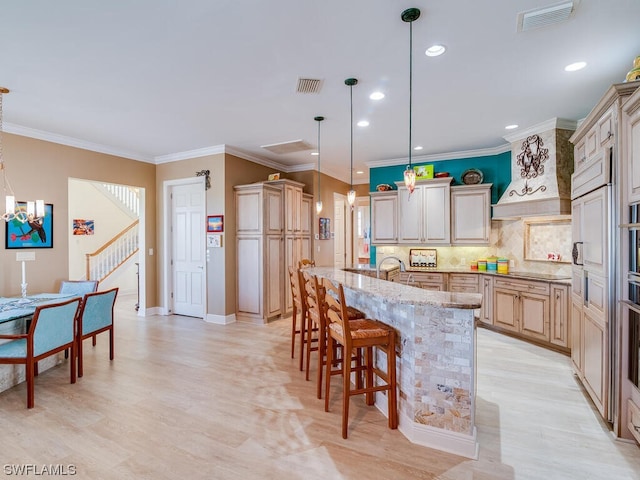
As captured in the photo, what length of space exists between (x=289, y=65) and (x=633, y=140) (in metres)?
2.52

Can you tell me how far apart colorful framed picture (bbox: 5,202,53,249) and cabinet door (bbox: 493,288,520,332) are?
6231 millimetres

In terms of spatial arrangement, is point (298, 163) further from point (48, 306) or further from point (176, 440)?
point (176, 440)

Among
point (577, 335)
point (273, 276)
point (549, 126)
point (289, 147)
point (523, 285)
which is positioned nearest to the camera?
point (577, 335)

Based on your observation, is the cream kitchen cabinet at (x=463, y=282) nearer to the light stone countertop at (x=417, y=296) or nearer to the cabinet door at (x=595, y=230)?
the cabinet door at (x=595, y=230)

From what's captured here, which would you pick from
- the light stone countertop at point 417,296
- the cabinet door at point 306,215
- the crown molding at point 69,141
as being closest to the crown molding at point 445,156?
the cabinet door at point 306,215

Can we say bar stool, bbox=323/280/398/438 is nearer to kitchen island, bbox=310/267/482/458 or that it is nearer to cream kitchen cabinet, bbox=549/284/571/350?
kitchen island, bbox=310/267/482/458

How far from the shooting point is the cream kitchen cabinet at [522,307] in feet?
13.7

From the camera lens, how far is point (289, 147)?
5277mm

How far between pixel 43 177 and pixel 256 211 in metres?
2.88

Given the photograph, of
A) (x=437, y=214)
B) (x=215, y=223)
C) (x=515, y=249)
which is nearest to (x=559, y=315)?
(x=515, y=249)

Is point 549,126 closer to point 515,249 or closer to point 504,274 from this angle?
point 515,249

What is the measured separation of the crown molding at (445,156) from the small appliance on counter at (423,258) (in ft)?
5.25

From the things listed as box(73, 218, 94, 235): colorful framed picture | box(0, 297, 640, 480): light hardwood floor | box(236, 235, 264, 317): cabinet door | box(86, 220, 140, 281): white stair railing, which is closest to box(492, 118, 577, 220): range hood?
box(0, 297, 640, 480): light hardwood floor

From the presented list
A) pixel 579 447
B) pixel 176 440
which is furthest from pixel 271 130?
pixel 579 447
